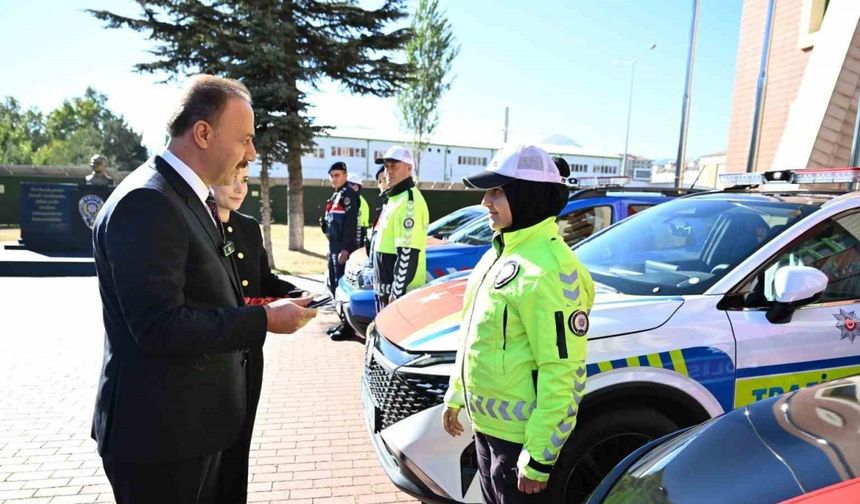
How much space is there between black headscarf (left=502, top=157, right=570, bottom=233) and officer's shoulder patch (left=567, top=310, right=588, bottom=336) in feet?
1.19

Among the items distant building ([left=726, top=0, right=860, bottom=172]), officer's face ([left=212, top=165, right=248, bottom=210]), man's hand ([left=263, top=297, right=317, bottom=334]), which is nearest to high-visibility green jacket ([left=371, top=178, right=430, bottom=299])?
officer's face ([left=212, top=165, right=248, bottom=210])

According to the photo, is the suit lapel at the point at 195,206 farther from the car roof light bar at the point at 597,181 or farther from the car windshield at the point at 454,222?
the car windshield at the point at 454,222

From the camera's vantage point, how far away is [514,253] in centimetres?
197

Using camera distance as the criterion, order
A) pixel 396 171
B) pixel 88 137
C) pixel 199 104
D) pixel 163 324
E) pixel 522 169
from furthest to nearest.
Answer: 1. pixel 88 137
2. pixel 396 171
3. pixel 522 169
4. pixel 199 104
5. pixel 163 324

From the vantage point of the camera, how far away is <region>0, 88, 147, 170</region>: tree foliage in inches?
2445

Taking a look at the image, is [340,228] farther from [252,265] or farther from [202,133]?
[202,133]

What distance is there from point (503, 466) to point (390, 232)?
2.97 m

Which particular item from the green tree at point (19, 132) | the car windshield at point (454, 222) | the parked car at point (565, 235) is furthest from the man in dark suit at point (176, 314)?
the green tree at point (19, 132)

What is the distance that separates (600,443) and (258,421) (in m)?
2.77

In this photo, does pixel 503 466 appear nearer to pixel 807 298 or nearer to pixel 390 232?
pixel 807 298

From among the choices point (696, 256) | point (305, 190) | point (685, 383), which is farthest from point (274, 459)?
point (305, 190)

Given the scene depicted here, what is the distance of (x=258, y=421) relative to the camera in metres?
4.17

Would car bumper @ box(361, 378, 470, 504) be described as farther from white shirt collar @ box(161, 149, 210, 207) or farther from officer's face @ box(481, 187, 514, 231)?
white shirt collar @ box(161, 149, 210, 207)

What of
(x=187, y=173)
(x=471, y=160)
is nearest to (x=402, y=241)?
(x=187, y=173)
